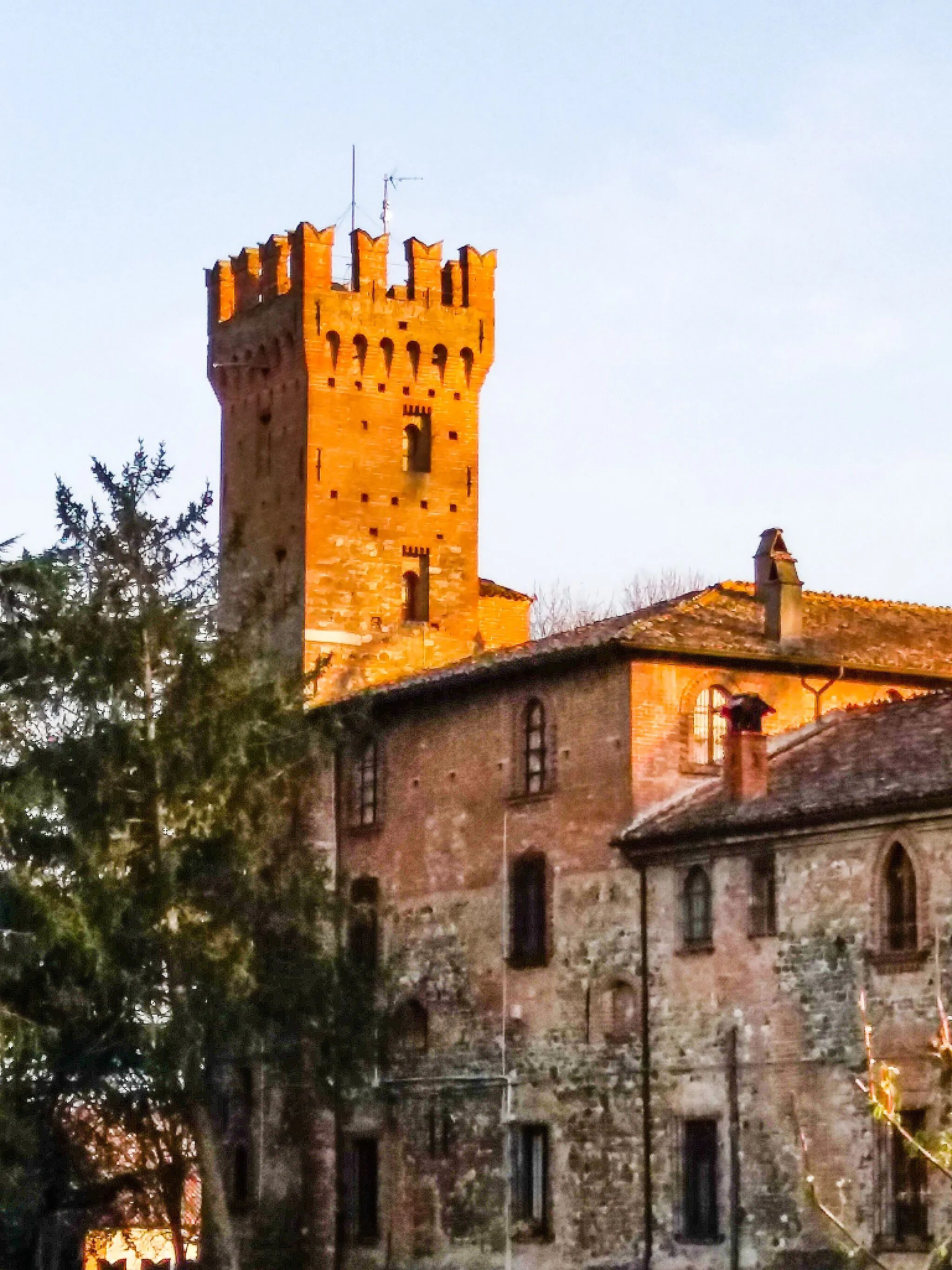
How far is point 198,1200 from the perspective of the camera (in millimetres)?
45562

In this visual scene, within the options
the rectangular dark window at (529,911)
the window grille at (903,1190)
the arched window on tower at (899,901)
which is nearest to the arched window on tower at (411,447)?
the rectangular dark window at (529,911)

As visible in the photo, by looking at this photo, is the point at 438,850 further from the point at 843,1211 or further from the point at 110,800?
the point at 843,1211

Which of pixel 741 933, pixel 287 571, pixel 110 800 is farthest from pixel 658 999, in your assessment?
pixel 287 571

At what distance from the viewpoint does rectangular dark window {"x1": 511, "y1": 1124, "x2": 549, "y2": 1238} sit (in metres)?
34.0

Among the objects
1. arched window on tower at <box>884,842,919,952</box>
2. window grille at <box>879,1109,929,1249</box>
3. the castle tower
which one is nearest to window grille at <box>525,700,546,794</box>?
the castle tower

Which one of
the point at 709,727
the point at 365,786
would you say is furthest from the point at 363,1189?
the point at 709,727

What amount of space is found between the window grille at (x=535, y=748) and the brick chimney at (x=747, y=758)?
3.52 m

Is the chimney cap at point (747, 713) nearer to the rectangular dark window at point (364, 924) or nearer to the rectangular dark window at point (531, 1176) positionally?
the rectangular dark window at point (531, 1176)

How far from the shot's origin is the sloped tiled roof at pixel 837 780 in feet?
97.0

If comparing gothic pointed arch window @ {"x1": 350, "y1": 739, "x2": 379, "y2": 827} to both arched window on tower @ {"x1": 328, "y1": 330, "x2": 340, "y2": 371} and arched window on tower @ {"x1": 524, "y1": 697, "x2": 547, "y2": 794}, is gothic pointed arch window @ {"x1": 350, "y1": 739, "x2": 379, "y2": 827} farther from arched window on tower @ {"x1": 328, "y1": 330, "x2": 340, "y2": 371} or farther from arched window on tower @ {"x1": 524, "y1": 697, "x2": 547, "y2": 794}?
arched window on tower @ {"x1": 328, "y1": 330, "x2": 340, "y2": 371}

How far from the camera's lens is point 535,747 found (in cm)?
3575

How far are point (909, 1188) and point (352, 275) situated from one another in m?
21.1

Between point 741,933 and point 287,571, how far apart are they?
13548mm

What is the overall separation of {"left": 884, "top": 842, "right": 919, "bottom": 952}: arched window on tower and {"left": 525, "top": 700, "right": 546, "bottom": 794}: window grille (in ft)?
23.1
